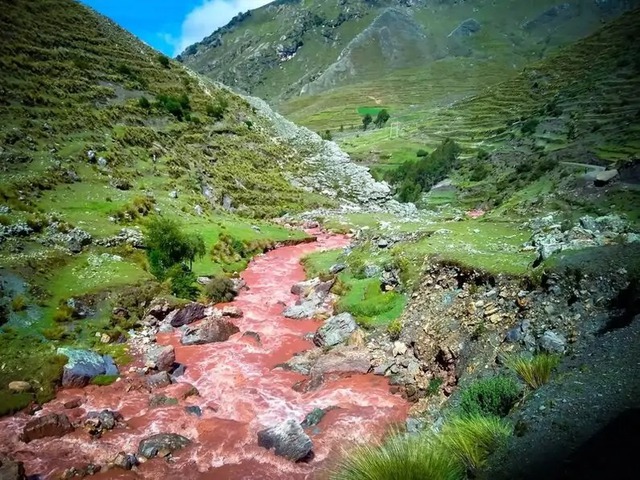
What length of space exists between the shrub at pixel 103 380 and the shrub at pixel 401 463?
16.0m

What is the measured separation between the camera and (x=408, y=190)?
84000 mm

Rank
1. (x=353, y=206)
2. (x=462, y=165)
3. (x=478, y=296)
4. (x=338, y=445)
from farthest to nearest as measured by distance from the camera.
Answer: (x=462, y=165)
(x=353, y=206)
(x=478, y=296)
(x=338, y=445)

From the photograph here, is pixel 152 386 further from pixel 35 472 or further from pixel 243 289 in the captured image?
pixel 243 289

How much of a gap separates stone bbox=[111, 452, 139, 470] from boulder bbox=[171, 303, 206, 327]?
13.1m

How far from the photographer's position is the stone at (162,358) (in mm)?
22875

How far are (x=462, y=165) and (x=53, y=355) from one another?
8876 cm

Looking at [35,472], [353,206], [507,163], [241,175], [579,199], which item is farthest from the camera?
[507,163]

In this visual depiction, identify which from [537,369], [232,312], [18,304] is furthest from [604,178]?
[18,304]

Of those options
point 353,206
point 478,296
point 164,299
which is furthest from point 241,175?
point 478,296

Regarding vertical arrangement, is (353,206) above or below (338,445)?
above

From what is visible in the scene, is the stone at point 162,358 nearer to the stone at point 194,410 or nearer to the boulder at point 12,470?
the stone at point 194,410

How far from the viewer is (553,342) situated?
600 inches

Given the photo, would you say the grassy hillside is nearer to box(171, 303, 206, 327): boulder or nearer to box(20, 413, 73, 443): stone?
box(20, 413, 73, 443): stone

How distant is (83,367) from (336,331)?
13.3 metres
